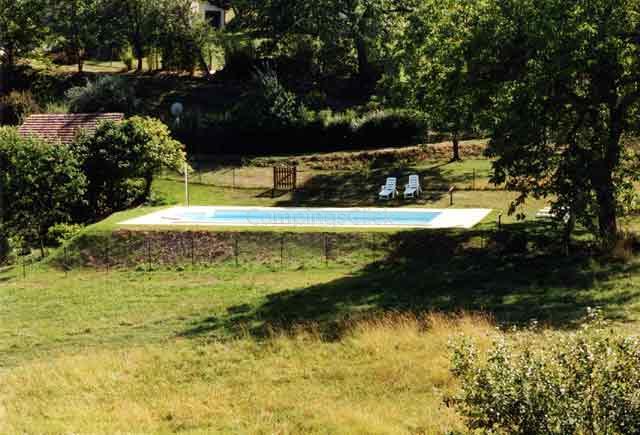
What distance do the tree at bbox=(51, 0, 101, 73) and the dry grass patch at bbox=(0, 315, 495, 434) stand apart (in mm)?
50720

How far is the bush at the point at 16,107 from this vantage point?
5572cm

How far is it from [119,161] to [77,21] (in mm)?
31065

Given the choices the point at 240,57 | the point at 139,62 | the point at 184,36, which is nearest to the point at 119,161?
the point at 184,36

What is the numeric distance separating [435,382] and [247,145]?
3750 centimetres

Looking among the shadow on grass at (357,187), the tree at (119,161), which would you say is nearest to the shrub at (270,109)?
the shadow on grass at (357,187)

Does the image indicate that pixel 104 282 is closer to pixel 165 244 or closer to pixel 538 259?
pixel 165 244

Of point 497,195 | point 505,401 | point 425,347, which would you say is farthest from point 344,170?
point 505,401

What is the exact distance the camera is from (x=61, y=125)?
43.9 meters

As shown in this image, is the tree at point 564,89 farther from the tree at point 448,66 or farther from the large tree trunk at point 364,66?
the large tree trunk at point 364,66

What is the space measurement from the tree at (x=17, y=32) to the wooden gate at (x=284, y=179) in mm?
29759

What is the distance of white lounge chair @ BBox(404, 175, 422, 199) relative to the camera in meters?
38.9

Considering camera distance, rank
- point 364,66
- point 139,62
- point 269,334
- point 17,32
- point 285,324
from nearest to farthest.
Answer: point 269,334 < point 285,324 < point 364,66 < point 17,32 < point 139,62


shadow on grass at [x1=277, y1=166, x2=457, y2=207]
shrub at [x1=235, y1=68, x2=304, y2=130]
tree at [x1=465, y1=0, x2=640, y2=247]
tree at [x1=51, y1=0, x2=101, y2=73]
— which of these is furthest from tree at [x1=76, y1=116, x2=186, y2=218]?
tree at [x1=51, y1=0, x2=101, y2=73]

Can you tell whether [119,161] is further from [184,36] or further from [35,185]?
[184,36]
